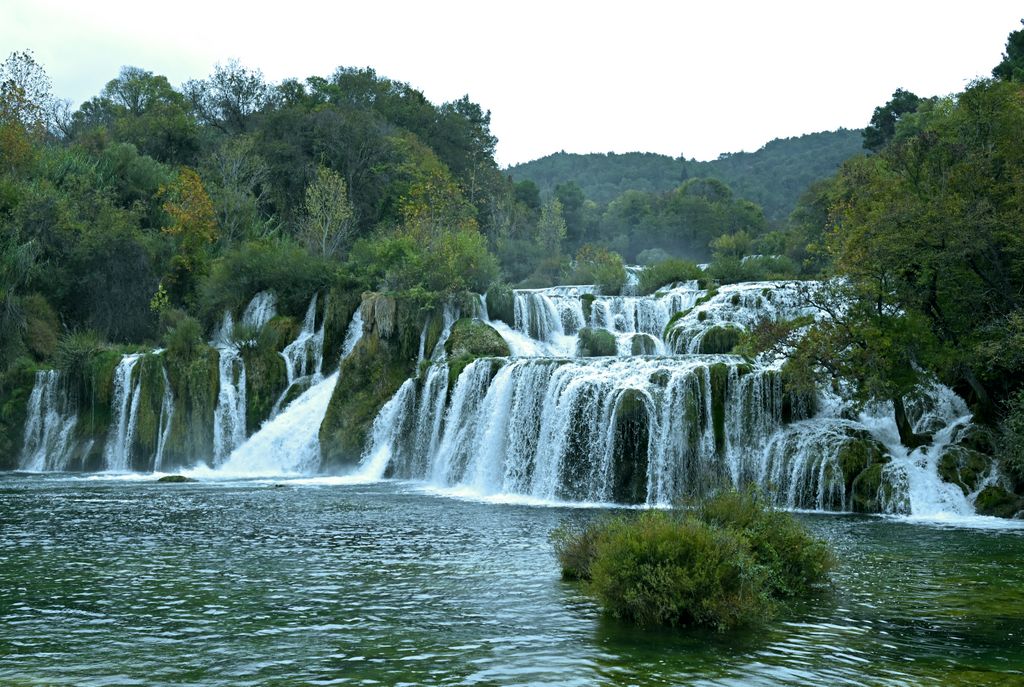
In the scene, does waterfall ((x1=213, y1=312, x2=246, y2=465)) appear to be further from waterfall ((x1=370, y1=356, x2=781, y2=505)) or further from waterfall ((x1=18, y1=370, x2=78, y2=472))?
waterfall ((x1=370, y1=356, x2=781, y2=505))

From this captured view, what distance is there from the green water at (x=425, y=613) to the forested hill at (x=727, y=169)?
103232mm

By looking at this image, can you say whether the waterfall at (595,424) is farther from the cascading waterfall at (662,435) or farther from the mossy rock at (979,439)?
the mossy rock at (979,439)

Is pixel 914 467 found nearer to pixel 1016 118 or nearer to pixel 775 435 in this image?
pixel 775 435

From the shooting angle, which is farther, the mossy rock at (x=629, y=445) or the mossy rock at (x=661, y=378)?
the mossy rock at (x=661, y=378)

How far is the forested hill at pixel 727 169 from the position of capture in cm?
12106

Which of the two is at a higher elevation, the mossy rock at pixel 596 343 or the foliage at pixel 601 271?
the foliage at pixel 601 271

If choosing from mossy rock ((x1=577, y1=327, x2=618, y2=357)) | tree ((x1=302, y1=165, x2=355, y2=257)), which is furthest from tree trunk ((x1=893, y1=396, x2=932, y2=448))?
tree ((x1=302, y1=165, x2=355, y2=257))

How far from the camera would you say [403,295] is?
1467 inches

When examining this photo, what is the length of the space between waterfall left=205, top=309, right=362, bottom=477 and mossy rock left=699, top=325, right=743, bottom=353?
13014mm

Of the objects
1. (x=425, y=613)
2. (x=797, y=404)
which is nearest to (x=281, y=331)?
(x=797, y=404)

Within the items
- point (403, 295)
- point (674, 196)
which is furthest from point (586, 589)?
point (674, 196)

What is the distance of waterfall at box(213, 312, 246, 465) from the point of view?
123 feet

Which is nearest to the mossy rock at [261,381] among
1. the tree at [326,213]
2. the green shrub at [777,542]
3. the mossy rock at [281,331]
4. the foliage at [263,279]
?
the mossy rock at [281,331]

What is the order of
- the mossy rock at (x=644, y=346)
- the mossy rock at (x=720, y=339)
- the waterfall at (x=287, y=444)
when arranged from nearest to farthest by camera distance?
1. the mossy rock at (x=720, y=339)
2. the waterfall at (x=287, y=444)
3. the mossy rock at (x=644, y=346)
